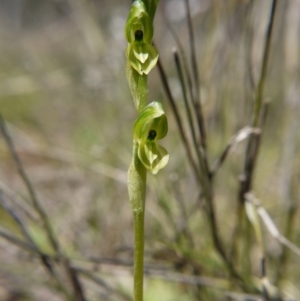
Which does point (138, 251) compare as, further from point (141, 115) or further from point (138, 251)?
point (141, 115)

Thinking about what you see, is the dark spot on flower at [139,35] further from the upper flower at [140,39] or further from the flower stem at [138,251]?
the flower stem at [138,251]

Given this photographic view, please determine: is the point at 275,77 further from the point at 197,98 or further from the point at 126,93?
the point at 197,98

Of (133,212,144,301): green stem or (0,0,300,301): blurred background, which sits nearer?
(133,212,144,301): green stem

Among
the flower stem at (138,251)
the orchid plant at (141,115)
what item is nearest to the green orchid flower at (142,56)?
the orchid plant at (141,115)

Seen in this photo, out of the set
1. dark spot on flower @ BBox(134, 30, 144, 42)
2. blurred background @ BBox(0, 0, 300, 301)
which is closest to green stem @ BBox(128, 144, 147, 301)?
dark spot on flower @ BBox(134, 30, 144, 42)

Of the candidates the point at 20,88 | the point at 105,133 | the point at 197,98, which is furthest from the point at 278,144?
the point at 20,88

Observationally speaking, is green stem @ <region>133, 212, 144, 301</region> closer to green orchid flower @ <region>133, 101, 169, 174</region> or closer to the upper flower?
green orchid flower @ <region>133, 101, 169, 174</region>
